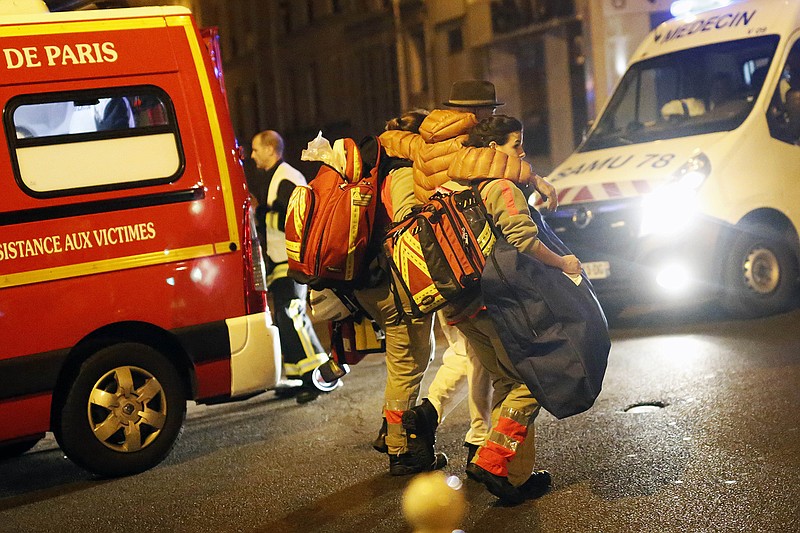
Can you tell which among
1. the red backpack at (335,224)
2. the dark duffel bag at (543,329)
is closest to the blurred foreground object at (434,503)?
the dark duffel bag at (543,329)

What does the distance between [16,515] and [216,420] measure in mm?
2100

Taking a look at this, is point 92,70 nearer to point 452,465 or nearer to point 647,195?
point 452,465

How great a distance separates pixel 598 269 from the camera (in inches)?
389

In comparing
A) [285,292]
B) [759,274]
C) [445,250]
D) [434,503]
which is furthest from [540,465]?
[759,274]

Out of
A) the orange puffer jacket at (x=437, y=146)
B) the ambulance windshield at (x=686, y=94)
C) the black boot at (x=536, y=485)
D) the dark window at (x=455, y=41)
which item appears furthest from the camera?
the dark window at (x=455, y=41)

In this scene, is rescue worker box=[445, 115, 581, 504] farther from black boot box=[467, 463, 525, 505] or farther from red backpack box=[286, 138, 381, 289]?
red backpack box=[286, 138, 381, 289]

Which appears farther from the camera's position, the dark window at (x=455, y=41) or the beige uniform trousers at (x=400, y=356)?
the dark window at (x=455, y=41)

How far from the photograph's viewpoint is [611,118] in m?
11.2

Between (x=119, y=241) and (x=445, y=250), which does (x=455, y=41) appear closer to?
(x=119, y=241)

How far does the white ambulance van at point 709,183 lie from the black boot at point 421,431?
4160 millimetres

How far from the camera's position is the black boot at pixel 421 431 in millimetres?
5902

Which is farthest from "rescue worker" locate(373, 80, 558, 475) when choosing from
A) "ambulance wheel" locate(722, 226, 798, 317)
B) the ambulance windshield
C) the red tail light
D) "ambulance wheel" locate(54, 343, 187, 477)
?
the ambulance windshield

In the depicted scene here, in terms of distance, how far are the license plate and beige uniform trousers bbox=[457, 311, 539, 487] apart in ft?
14.6

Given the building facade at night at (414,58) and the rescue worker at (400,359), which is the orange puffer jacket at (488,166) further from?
the building facade at night at (414,58)
